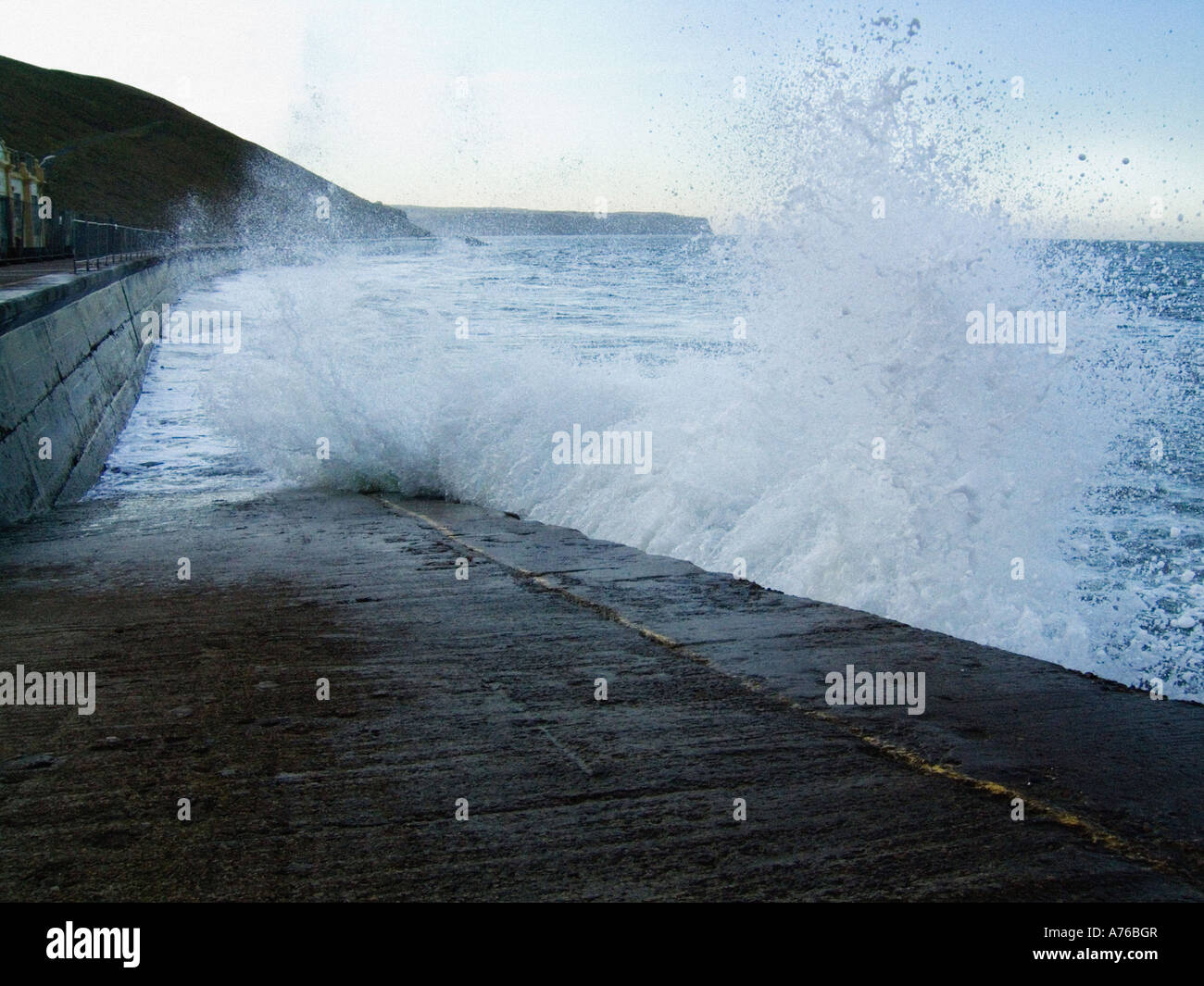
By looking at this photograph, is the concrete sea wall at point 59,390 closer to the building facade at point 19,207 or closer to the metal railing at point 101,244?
the metal railing at point 101,244

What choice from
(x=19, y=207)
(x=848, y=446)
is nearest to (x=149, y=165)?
(x=19, y=207)

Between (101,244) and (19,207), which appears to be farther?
(19,207)

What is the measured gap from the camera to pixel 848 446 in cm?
675

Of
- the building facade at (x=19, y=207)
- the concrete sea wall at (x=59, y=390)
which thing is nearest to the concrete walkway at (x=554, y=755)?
the concrete sea wall at (x=59, y=390)

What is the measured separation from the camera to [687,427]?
7.99m

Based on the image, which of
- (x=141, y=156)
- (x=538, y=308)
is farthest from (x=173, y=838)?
(x=141, y=156)

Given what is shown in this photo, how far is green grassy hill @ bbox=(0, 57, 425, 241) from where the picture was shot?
110 metres

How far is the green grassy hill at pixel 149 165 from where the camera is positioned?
362ft

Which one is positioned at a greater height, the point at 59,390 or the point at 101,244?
the point at 101,244

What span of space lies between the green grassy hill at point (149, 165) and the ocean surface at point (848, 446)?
74.0 metres

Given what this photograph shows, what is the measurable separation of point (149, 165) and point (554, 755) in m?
149

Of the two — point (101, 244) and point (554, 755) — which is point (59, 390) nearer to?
point (554, 755)
